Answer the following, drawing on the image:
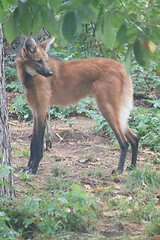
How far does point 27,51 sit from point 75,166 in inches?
65.9

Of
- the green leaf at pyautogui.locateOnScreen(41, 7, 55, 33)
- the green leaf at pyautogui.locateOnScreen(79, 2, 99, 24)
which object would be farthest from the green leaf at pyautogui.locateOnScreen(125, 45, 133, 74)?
the green leaf at pyautogui.locateOnScreen(41, 7, 55, 33)

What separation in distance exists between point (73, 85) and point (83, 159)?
1118 mm

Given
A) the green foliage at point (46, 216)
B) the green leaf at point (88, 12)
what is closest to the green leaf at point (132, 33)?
the green leaf at point (88, 12)

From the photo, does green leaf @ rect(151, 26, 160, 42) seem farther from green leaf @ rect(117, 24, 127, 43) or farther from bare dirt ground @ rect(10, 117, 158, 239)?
Result: bare dirt ground @ rect(10, 117, 158, 239)

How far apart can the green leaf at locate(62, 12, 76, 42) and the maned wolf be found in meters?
3.54

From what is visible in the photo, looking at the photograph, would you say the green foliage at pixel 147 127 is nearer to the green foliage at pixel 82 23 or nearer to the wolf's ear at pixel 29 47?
the wolf's ear at pixel 29 47

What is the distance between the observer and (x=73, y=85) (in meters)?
5.68

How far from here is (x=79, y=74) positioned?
18.4 feet

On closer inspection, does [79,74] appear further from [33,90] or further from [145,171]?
[145,171]

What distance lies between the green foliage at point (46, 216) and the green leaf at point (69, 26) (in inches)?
61.6

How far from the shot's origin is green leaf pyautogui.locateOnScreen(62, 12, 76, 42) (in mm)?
1478

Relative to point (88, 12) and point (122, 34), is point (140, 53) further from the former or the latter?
point (88, 12)

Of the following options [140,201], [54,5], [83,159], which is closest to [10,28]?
[54,5]

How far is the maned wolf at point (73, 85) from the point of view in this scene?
5180 mm
